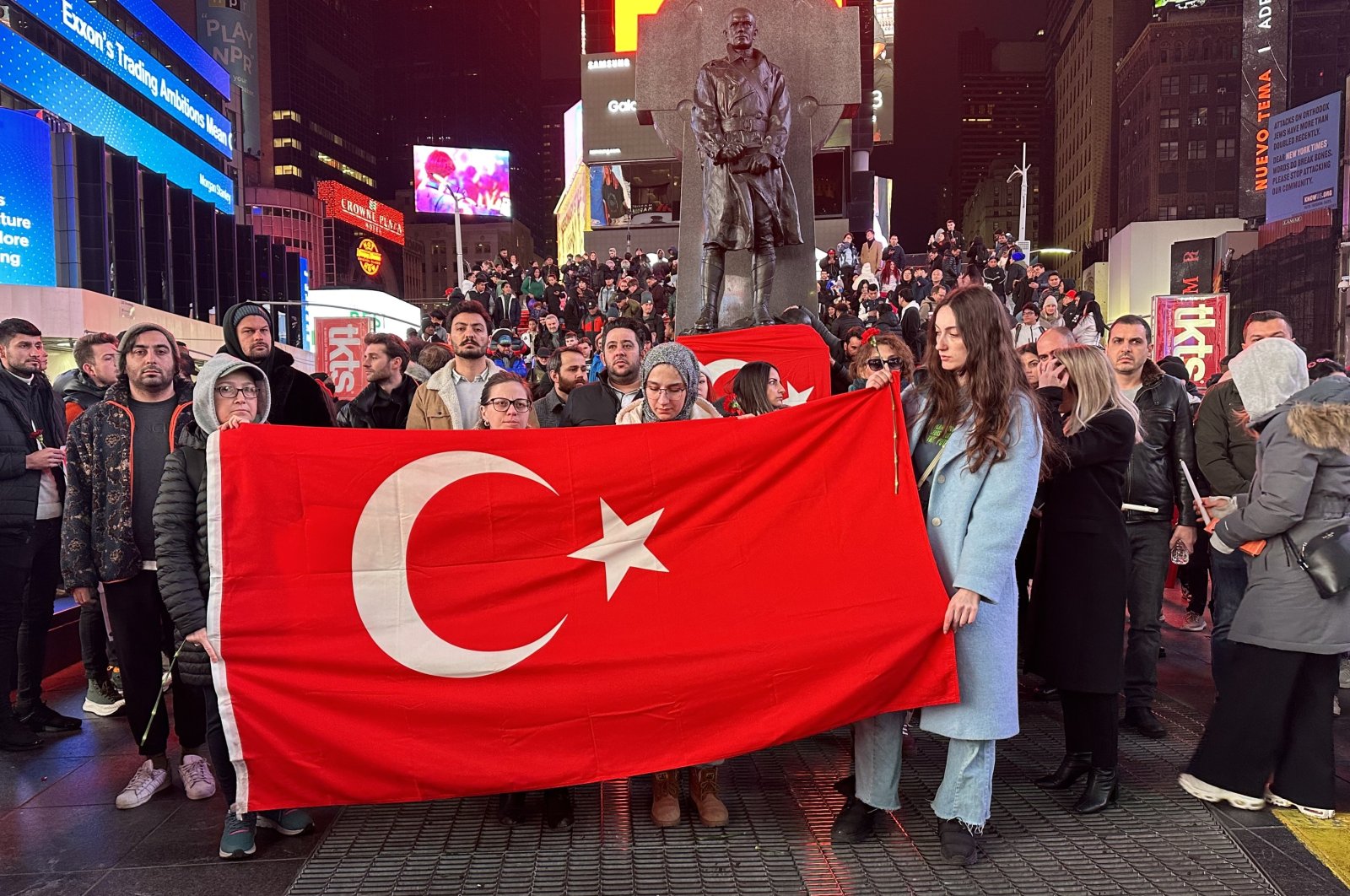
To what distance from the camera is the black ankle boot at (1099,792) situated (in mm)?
4137

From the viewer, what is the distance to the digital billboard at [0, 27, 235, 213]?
1590 inches

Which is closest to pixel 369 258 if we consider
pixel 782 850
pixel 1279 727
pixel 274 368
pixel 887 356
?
pixel 887 356

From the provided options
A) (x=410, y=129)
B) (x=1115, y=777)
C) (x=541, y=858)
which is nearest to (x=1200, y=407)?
(x=1115, y=777)

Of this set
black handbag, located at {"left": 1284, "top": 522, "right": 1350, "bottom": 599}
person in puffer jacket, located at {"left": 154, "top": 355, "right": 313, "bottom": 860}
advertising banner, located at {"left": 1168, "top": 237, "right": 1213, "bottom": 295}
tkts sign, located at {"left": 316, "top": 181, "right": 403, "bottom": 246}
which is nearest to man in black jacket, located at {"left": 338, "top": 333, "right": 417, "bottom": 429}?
person in puffer jacket, located at {"left": 154, "top": 355, "right": 313, "bottom": 860}

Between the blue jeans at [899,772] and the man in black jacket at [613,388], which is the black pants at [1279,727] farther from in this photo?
the man in black jacket at [613,388]

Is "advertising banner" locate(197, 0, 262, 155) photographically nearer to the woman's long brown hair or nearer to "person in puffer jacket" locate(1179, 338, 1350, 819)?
the woman's long brown hair

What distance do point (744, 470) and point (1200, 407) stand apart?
11.0 ft

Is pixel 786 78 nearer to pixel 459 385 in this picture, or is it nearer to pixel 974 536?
pixel 459 385

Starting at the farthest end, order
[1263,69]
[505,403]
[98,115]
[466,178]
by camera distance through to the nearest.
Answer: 1. [1263,69]
2. [466,178]
3. [98,115]
4. [505,403]

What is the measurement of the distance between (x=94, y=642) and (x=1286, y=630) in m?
6.29

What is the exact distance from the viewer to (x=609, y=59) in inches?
1809

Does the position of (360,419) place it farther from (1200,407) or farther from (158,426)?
(1200,407)

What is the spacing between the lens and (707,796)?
4102mm

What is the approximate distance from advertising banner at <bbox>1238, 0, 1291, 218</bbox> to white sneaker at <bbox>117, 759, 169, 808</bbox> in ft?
225
